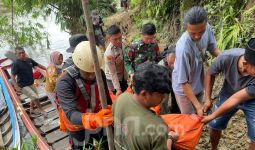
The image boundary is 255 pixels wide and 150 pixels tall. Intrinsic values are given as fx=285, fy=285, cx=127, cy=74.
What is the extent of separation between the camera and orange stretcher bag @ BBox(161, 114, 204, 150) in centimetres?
220

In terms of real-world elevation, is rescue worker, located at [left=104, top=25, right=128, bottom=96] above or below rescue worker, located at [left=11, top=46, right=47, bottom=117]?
above

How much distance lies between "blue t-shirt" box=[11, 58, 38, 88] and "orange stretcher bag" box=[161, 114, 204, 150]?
407 cm

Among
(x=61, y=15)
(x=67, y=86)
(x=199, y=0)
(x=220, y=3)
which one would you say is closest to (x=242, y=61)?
(x=67, y=86)

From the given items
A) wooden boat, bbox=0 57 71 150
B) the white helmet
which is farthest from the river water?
the white helmet

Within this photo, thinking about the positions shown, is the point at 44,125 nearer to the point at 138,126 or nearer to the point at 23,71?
the point at 23,71

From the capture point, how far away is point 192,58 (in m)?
2.59

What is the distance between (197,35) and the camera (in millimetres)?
2473

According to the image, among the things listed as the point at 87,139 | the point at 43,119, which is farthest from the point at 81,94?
the point at 43,119

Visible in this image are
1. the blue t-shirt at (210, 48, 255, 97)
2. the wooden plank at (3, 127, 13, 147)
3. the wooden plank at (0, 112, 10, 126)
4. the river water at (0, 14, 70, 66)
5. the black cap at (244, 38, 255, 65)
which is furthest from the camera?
the river water at (0, 14, 70, 66)

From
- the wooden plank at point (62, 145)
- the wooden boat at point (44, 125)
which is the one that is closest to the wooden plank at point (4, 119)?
the wooden boat at point (44, 125)

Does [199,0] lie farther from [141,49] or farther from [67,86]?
[67,86]

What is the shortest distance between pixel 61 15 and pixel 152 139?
13.2 meters

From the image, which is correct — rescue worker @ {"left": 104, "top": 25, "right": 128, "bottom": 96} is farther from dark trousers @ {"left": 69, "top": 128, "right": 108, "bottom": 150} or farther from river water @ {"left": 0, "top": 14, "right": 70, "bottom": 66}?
river water @ {"left": 0, "top": 14, "right": 70, "bottom": 66}

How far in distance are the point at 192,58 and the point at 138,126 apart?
3.93ft
